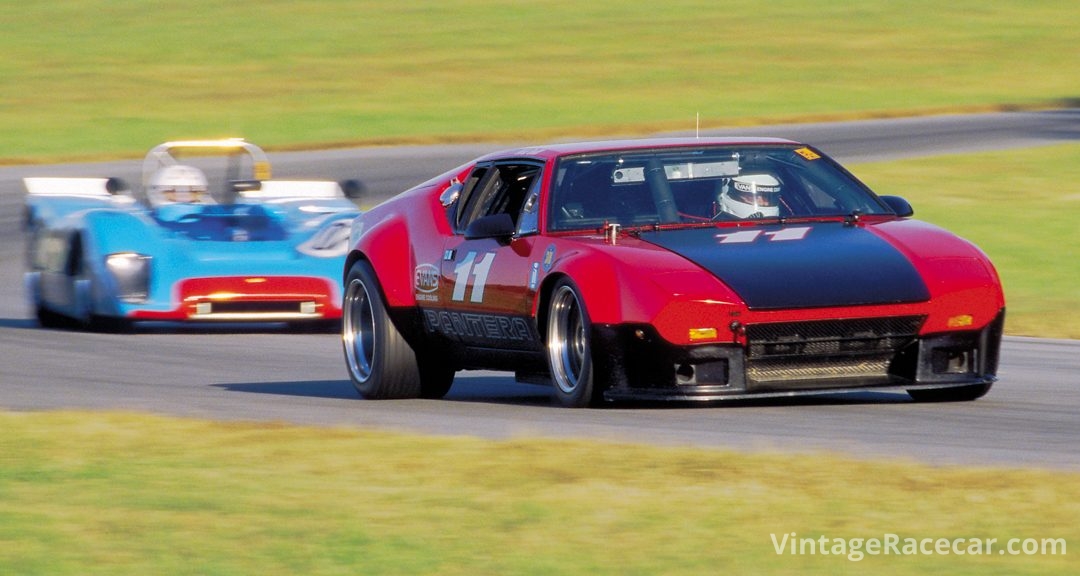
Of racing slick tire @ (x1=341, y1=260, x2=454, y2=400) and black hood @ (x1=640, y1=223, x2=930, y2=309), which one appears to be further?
racing slick tire @ (x1=341, y1=260, x2=454, y2=400)

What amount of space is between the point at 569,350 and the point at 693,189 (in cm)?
101

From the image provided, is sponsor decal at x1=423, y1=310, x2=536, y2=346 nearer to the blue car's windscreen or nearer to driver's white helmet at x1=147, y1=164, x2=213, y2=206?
the blue car's windscreen

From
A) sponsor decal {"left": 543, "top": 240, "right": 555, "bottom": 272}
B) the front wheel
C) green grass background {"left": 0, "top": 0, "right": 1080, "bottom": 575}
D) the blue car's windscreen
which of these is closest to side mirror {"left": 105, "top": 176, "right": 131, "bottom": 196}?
the blue car's windscreen

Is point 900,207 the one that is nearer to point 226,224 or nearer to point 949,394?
point 949,394

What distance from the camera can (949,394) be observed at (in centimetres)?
853

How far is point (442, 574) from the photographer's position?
4.92 m

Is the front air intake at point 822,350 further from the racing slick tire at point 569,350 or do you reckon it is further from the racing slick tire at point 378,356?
the racing slick tire at point 378,356

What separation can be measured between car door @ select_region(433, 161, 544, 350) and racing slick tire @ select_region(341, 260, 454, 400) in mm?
291

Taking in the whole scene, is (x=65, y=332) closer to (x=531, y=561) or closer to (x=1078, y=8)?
(x=531, y=561)

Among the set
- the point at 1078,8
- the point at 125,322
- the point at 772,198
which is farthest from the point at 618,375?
the point at 1078,8

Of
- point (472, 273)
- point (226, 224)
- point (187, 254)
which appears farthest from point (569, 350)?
point (226, 224)

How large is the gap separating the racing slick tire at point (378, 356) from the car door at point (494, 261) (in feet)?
0.96

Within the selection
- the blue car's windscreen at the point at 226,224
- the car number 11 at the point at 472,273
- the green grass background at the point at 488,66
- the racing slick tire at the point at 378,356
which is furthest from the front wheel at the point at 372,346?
the green grass background at the point at 488,66

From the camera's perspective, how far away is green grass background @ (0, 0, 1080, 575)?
534 centimetres
